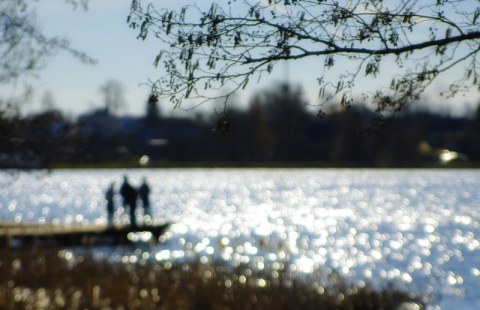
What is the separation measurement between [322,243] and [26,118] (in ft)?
106

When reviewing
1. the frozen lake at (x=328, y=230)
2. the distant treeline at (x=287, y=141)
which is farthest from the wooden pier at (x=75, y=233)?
the distant treeline at (x=287, y=141)

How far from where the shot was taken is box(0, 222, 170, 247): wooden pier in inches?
1196

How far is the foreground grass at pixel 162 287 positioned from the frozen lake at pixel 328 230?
5.30 feet

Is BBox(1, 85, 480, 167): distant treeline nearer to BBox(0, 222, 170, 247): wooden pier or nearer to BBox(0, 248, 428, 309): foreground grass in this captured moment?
BBox(0, 222, 170, 247): wooden pier

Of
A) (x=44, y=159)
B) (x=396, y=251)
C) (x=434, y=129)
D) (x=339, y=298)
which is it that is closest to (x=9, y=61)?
(x=44, y=159)

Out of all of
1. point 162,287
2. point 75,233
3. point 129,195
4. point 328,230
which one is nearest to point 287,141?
point 328,230

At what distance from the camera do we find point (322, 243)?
5100 cm

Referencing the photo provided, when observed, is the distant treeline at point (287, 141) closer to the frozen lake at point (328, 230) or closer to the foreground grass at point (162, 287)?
the frozen lake at point (328, 230)

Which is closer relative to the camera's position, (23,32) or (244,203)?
(23,32)

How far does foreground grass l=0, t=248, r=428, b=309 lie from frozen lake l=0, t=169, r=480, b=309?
161 cm

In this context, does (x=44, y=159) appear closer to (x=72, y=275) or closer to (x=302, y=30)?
(x=72, y=275)

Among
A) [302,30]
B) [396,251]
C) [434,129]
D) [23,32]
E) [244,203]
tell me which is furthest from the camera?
[434,129]

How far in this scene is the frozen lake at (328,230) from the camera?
110ft

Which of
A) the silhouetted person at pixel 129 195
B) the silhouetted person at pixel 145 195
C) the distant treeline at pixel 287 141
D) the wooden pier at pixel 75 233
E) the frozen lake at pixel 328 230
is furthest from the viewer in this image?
the distant treeline at pixel 287 141
